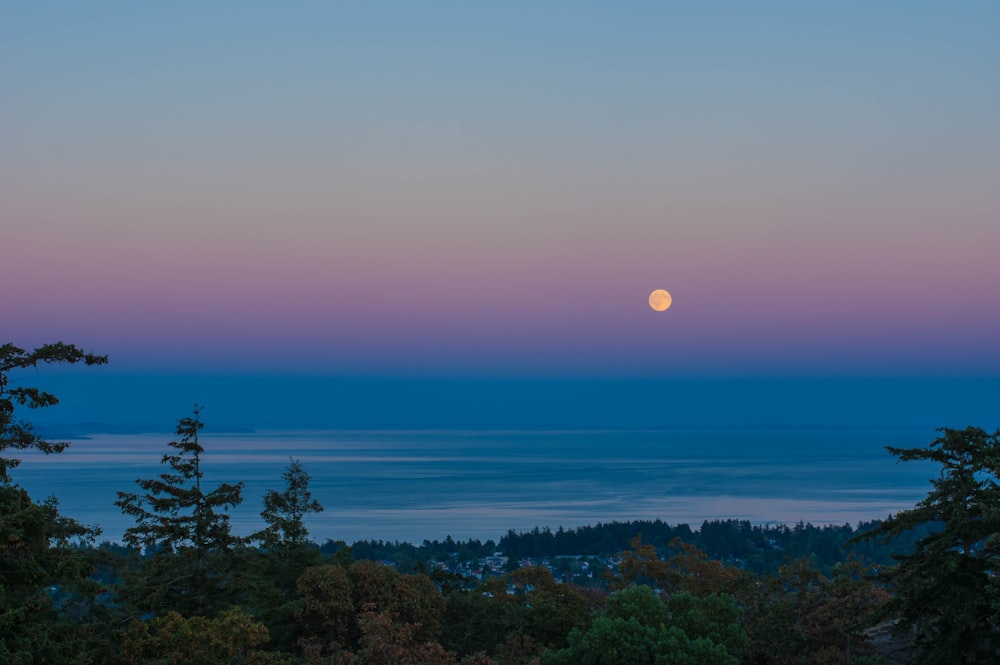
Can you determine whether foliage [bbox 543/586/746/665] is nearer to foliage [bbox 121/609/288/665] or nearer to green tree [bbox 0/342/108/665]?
foliage [bbox 121/609/288/665]

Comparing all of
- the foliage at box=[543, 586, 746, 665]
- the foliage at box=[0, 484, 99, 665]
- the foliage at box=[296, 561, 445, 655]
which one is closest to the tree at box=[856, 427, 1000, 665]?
the foliage at box=[543, 586, 746, 665]

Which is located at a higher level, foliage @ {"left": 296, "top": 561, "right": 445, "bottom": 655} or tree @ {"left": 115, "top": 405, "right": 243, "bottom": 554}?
tree @ {"left": 115, "top": 405, "right": 243, "bottom": 554}

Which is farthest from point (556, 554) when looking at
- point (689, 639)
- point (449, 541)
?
point (689, 639)

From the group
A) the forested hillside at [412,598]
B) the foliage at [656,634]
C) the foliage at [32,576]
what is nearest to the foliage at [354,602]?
the forested hillside at [412,598]

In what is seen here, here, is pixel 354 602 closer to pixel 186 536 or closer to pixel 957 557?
pixel 186 536

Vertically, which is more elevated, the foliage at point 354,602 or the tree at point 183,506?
the tree at point 183,506

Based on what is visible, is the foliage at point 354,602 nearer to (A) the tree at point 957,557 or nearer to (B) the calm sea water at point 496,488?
(A) the tree at point 957,557
